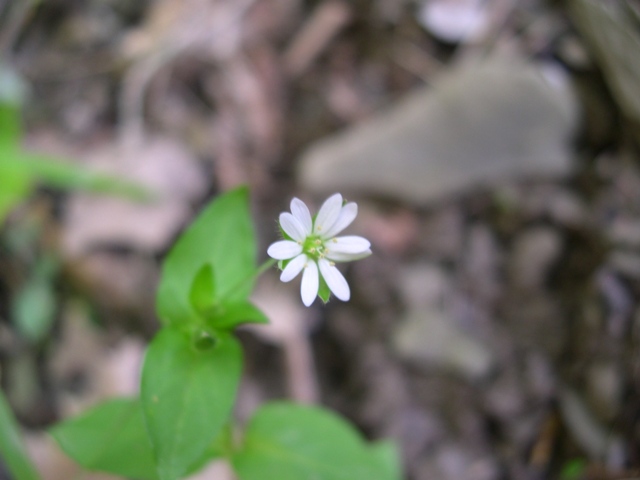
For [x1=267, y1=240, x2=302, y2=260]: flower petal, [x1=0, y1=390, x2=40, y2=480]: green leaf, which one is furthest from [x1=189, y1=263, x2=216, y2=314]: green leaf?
[x1=0, y1=390, x2=40, y2=480]: green leaf

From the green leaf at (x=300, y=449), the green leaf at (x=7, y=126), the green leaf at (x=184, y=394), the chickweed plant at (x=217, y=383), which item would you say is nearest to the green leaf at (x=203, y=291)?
the chickweed plant at (x=217, y=383)

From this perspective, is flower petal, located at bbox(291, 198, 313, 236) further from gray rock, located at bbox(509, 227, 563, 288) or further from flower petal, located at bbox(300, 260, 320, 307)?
gray rock, located at bbox(509, 227, 563, 288)

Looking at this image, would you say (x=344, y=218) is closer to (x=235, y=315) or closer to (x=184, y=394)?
(x=235, y=315)

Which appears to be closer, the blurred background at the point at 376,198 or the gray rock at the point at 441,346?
the blurred background at the point at 376,198

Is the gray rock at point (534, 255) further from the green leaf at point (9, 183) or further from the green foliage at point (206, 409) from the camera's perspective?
the green leaf at point (9, 183)

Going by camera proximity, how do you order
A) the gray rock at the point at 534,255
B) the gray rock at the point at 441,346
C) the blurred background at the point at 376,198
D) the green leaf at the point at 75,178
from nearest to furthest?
the blurred background at the point at 376,198 → the gray rock at the point at 441,346 → the gray rock at the point at 534,255 → the green leaf at the point at 75,178

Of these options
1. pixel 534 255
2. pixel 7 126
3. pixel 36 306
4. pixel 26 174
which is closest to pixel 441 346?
pixel 534 255
